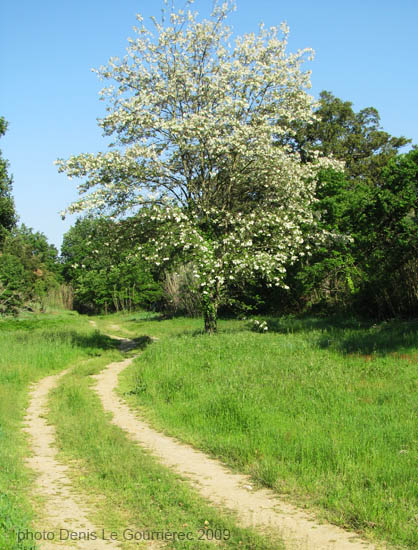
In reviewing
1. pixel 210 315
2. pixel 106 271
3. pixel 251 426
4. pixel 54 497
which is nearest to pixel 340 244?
pixel 210 315

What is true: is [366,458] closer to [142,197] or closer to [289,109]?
[142,197]

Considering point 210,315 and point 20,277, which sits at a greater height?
point 20,277

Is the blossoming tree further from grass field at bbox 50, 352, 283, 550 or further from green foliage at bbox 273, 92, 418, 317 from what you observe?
grass field at bbox 50, 352, 283, 550

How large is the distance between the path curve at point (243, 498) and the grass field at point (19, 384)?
2.19 metres

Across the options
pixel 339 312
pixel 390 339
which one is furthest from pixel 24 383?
pixel 339 312

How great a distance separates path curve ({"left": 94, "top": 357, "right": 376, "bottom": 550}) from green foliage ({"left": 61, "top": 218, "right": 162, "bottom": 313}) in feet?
38.7

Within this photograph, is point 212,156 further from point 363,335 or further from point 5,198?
point 5,198

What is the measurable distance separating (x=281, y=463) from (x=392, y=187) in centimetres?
1518

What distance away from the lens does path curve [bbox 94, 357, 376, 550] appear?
5578mm

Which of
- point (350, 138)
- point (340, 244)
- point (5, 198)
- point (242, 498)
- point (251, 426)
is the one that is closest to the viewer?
point (242, 498)

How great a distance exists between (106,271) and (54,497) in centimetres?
1602

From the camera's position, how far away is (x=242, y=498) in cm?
684

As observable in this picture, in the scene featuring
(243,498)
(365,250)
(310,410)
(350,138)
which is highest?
(350,138)

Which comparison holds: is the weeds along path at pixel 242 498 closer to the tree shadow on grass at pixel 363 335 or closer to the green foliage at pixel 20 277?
the tree shadow on grass at pixel 363 335
